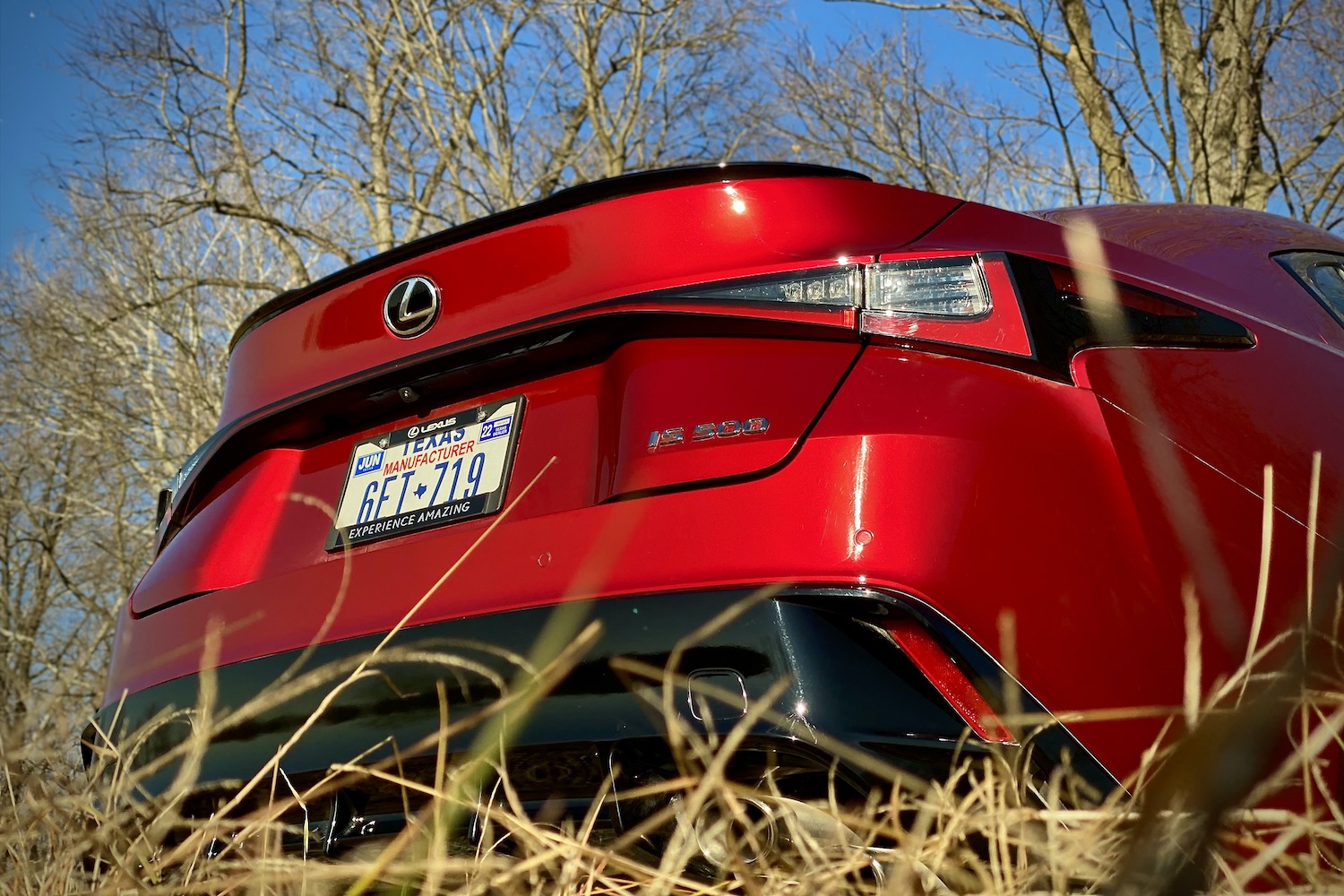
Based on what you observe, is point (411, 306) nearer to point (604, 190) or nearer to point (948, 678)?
point (604, 190)

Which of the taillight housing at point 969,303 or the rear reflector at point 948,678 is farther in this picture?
the taillight housing at point 969,303

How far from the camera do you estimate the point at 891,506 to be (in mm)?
1486

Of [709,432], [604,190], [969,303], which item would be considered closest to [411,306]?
[604,190]

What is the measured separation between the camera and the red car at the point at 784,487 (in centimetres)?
146

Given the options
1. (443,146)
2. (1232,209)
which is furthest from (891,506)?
(443,146)

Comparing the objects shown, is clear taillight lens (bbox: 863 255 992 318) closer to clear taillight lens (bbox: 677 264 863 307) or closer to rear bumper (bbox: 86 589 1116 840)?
clear taillight lens (bbox: 677 264 863 307)

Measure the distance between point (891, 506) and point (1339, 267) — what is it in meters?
1.35

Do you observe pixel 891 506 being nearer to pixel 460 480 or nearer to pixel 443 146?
pixel 460 480

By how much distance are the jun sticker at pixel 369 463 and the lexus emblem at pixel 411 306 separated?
22cm

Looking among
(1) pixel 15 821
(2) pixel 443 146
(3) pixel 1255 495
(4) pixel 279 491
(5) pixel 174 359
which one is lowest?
(1) pixel 15 821

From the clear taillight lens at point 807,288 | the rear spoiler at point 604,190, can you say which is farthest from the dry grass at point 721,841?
the rear spoiler at point 604,190

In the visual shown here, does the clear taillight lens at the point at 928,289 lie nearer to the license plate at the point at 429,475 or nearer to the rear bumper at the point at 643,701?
the rear bumper at the point at 643,701

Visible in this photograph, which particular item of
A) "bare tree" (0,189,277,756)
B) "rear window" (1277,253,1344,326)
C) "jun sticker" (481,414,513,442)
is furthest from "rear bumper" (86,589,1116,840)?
"bare tree" (0,189,277,756)

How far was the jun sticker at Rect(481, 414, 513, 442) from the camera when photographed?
1.90 metres
